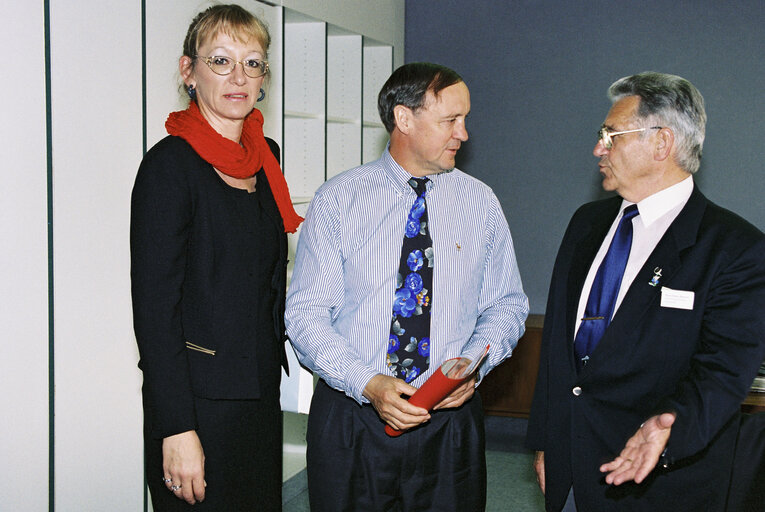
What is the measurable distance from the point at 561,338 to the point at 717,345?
0.46 metres

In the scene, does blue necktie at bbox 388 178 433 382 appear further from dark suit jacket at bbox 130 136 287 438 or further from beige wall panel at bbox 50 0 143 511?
beige wall panel at bbox 50 0 143 511

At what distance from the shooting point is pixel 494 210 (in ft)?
7.80

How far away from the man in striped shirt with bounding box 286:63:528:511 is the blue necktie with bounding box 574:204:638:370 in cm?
21

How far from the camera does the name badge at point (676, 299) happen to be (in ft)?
6.61

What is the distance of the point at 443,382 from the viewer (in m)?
1.85

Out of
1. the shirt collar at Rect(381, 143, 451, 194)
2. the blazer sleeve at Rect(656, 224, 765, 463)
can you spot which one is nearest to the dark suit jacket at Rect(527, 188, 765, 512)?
the blazer sleeve at Rect(656, 224, 765, 463)

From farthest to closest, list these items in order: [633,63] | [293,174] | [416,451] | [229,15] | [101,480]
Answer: [633,63] → [293,174] → [101,480] → [416,451] → [229,15]

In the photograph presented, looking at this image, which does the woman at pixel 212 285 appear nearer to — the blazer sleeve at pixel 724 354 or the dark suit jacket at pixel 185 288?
the dark suit jacket at pixel 185 288

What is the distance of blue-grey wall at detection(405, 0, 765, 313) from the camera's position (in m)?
5.45

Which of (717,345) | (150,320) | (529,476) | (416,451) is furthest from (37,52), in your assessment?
(529,476)

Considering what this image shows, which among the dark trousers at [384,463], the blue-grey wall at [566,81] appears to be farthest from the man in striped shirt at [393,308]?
the blue-grey wall at [566,81]

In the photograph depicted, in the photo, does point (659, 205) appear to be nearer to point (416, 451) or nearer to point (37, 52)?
point (416, 451)

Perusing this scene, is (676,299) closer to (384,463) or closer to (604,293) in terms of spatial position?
(604,293)

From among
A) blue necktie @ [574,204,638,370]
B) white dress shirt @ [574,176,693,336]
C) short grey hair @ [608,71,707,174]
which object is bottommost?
blue necktie @ [574,204,638,370]
